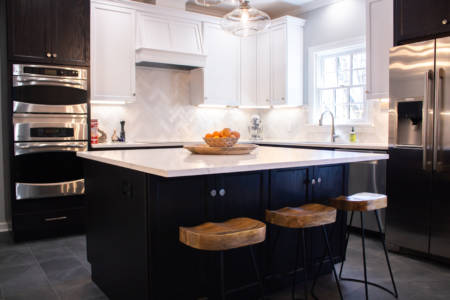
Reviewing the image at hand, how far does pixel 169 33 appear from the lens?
198 inches

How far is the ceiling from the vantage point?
5332 mm

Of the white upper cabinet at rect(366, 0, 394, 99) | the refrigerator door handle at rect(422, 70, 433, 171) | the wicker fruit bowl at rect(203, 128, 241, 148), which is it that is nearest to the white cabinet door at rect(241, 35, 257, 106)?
the white upper cabinet at rect(366, 0, 394, 99)

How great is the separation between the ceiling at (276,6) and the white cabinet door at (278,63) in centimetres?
36

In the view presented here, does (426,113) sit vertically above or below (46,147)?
above

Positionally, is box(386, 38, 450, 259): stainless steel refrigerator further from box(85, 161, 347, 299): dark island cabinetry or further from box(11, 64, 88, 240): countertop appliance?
box(11, 64, 88, 240): countertop appliance

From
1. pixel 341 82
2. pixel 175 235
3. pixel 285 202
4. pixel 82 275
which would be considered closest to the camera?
pixel 175 235

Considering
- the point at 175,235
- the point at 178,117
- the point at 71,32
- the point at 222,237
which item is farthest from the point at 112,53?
the point at 222,237

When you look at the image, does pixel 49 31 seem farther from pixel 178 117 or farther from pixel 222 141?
pixel 222 141

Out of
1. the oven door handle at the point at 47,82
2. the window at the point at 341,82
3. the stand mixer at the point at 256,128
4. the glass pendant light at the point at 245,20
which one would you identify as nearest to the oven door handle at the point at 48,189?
the oven door handle at the point at 47,82

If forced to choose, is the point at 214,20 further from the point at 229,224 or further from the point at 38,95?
the point at 229,224

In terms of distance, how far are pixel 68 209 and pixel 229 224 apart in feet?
8.94

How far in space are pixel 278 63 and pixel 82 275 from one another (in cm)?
371

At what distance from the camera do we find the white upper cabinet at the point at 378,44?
4.09 metres

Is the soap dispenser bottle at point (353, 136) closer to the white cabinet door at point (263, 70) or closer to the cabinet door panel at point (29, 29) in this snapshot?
the white cabinet door at point (263, 70)
